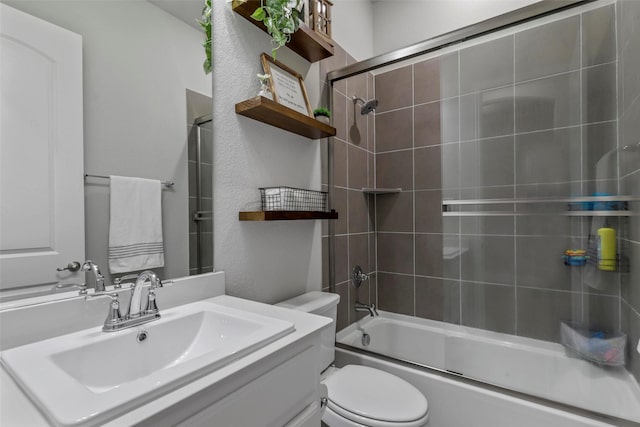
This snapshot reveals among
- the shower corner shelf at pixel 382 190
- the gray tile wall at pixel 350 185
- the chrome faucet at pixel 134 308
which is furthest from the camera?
the shower corner shelf at pixel 382 190

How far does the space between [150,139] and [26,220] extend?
15.1 inches

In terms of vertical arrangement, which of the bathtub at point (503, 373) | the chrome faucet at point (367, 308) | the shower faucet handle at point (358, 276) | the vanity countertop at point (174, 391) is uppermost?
the vanity countertop at point (174, 391)

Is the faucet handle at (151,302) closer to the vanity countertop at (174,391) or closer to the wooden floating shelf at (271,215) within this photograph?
the vanity countertop at (174,391)

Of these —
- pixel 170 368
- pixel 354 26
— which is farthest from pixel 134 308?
pixel 354 26

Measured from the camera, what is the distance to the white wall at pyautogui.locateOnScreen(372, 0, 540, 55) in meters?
1.97

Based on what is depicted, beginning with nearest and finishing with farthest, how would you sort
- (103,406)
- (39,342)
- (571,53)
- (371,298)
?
(103,406)
(39,342)
(571,53)
(371,298)

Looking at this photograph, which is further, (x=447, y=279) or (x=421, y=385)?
(x=447, y=279)

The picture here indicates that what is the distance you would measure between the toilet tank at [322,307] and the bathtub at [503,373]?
260 mm

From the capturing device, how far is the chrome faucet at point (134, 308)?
800 mm

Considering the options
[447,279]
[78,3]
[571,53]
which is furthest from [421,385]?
[78,3]

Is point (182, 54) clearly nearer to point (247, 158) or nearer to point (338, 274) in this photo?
point (247, 158)

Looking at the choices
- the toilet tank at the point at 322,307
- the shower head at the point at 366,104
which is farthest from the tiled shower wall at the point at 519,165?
the toilet tank at the point at 322,307

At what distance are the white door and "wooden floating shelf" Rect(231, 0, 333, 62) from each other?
1.98 feet

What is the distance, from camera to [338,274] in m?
1.88
